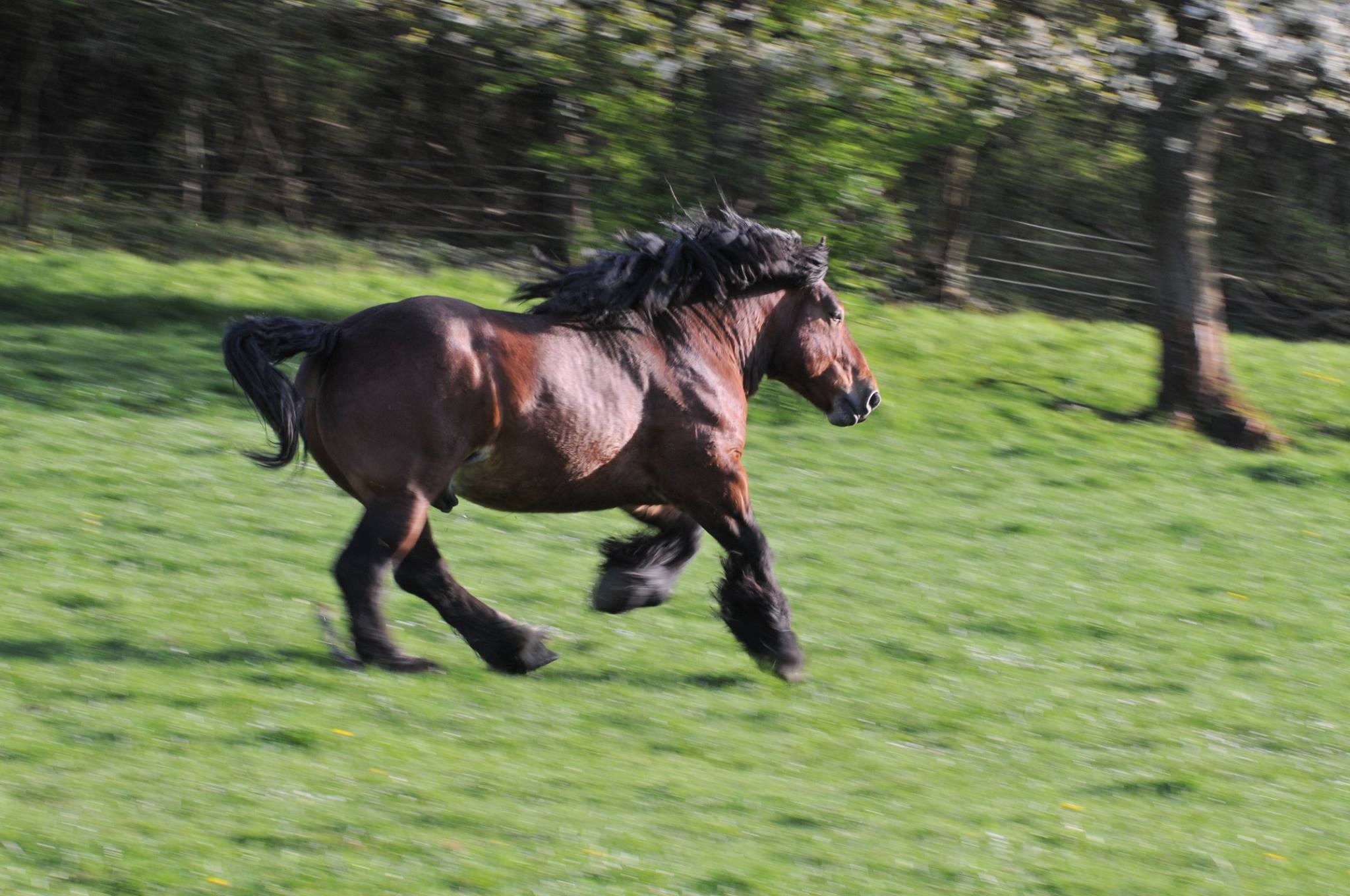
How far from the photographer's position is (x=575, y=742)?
18.2 ft

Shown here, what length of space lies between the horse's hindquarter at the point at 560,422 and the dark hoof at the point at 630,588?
407 mm

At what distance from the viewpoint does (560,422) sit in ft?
19.2

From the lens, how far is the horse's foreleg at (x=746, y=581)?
6309 mm

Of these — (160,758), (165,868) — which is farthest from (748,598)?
(165,868)

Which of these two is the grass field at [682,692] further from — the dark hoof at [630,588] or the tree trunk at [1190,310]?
the tree trunk at [1190,310]

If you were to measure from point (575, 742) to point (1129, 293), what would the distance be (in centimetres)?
1432

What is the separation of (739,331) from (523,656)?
1708 millimetres

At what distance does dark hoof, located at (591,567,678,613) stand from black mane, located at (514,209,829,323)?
1.09 m

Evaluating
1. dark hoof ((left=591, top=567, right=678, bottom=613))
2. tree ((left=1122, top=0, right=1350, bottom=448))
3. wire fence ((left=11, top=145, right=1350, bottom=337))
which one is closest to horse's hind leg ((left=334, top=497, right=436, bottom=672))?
dark hoof ((left=591, top=567, right=678, bottom=613))

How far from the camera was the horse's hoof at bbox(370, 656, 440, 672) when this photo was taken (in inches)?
234

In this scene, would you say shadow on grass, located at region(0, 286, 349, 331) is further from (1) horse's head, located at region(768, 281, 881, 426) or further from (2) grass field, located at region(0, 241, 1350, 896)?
(1) horse's head, located at region(768, 281, 881, 426)

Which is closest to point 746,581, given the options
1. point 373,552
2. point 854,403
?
point 854,403

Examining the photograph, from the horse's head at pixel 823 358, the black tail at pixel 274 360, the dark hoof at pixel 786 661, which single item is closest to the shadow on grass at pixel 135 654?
the black tail at pixel 274 360

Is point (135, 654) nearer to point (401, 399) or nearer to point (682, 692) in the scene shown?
point (401, 399)
